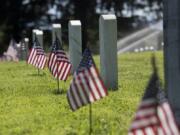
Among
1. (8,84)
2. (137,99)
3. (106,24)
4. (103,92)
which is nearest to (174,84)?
(103,92)


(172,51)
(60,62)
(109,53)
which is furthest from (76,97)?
(109,53)

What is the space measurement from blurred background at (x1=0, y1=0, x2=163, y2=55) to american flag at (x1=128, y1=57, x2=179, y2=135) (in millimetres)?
45574

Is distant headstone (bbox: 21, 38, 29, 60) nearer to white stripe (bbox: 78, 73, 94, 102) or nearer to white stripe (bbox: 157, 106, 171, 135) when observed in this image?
white stripe (bbox: 78, 73, 94, 102)

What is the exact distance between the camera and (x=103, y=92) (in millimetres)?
8969

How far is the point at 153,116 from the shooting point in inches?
278

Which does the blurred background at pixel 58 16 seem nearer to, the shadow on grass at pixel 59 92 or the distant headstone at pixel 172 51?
the shadow on grass at pixel 59 92

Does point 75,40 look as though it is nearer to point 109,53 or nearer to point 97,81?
point 109,53

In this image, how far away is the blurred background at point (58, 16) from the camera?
5597cm

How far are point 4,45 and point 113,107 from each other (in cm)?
4291

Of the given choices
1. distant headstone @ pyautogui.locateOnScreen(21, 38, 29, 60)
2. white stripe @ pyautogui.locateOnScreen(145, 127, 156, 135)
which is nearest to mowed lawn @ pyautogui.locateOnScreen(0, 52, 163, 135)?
white stripe @ pyautogui.locateOnScreen(145, 127, 156, 135)

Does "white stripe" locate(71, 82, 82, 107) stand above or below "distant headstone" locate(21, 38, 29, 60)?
above

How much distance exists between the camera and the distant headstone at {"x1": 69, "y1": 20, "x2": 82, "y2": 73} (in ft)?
59.7

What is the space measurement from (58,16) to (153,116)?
179 feet

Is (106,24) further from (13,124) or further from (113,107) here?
(13,124)
